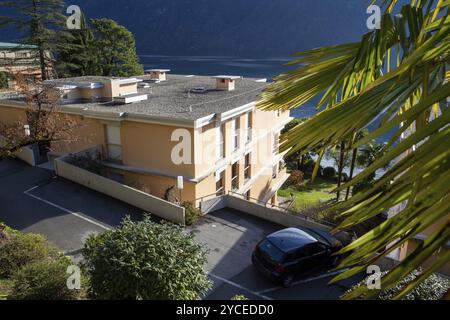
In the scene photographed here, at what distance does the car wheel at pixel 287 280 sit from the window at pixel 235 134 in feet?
33.2

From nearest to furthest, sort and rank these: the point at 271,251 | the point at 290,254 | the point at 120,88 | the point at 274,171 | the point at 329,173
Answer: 1. the point at 290,254
2. the point at 271,251
3. the point at 120,88
4. the point at 274,171
5. the point at 329,173

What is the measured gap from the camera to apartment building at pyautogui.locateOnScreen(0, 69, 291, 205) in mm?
17703

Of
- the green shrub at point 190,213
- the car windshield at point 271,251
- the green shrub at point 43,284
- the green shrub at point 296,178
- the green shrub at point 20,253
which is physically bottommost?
the green shrub at point 296,178

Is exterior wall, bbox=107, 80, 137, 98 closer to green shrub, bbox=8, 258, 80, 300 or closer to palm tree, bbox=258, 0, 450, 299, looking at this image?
green shrub, bbox=8, 258, 80, 300

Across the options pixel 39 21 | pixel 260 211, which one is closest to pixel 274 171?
pixel 260 211

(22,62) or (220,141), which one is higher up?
(22,62)

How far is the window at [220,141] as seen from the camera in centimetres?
1948

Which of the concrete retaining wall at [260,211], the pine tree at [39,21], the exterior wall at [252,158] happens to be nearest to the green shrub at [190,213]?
the concrete retaining wall at [260,211]

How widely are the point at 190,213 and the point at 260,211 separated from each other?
3.72 m

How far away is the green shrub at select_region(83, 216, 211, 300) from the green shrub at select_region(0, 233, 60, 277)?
3.66 m

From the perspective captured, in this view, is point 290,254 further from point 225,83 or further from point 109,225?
point 225,83

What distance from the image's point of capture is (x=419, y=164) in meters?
1.22

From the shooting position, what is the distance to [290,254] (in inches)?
499

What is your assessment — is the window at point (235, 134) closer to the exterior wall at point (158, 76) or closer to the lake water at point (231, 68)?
the exterior wall at point (158, 76)
